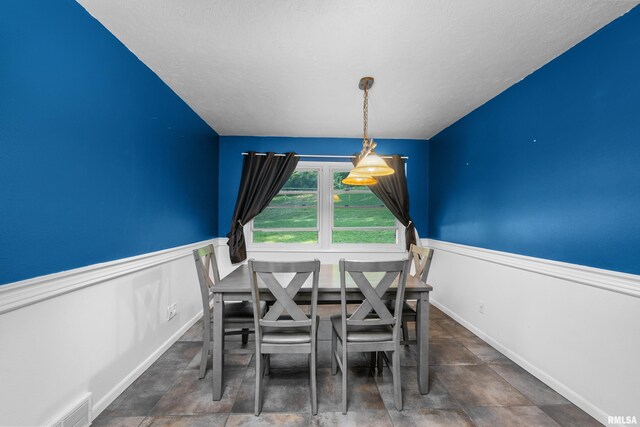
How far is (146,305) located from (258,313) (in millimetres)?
1142

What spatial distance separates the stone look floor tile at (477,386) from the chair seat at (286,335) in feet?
3.81

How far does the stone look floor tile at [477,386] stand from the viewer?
6.10ft

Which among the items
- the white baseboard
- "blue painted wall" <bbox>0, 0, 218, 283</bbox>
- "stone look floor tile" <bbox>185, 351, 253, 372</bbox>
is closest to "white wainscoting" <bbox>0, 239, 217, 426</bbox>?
the white baseboard

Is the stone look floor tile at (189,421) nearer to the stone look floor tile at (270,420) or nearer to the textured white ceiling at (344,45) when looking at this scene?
the stone look floor tile at (270,420)

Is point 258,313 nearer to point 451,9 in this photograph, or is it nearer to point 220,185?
point 451,9

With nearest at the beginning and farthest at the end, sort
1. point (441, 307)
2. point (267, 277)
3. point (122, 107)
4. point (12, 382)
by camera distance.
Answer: point (12, 382) → point (267, 277) → point (122, 107) → point (441, 307)

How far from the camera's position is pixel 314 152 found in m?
4.08

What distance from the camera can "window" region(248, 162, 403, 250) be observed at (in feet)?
13.6

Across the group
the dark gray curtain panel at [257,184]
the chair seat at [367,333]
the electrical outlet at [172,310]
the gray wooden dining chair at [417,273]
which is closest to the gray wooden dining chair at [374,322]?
the chair seat at [367,333]

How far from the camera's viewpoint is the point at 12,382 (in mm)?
1224

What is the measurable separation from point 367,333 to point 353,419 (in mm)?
507

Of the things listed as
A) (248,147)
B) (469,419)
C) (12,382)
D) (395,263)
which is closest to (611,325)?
(469,419)

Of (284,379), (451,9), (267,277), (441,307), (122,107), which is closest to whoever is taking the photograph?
(451,9)

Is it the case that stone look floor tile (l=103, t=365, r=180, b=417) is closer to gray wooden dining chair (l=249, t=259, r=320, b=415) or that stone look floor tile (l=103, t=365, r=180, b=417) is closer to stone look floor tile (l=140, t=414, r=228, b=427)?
stone look floor tile (l=140, t=414, r=228, b=427)
